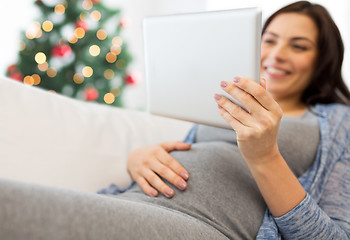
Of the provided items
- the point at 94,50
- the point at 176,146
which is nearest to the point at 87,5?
the point at 94,50

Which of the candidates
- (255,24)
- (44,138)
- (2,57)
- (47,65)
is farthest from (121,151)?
(2,57)

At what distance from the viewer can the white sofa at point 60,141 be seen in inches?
38.0

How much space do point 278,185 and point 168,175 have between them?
10.4 inches

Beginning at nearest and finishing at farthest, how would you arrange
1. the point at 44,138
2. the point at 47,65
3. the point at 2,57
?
the point at 44,138 < the point at 47,65 < the point at 2,57

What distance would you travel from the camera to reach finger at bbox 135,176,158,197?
0.87m

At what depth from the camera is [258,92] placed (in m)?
0.68

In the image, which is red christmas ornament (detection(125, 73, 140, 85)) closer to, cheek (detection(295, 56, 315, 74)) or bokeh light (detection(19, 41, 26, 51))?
bokeh light (detection(19, 41, 26, 51))

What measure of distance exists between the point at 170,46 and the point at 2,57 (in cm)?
216

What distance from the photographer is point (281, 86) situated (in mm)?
1320

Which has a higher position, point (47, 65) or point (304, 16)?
point (304, 16)

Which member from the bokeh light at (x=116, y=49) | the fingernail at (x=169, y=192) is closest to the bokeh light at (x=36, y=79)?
the bokeh light at (x=116, y=49)

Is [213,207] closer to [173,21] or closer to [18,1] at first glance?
[173,21]

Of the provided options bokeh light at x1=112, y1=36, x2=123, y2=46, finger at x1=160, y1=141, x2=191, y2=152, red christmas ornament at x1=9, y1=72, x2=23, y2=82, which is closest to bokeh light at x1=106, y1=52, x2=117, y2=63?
bokeh light at x1=112, y1=36, x2=123, y2=46

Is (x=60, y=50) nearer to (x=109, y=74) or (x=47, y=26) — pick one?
(x=47, y=26)
